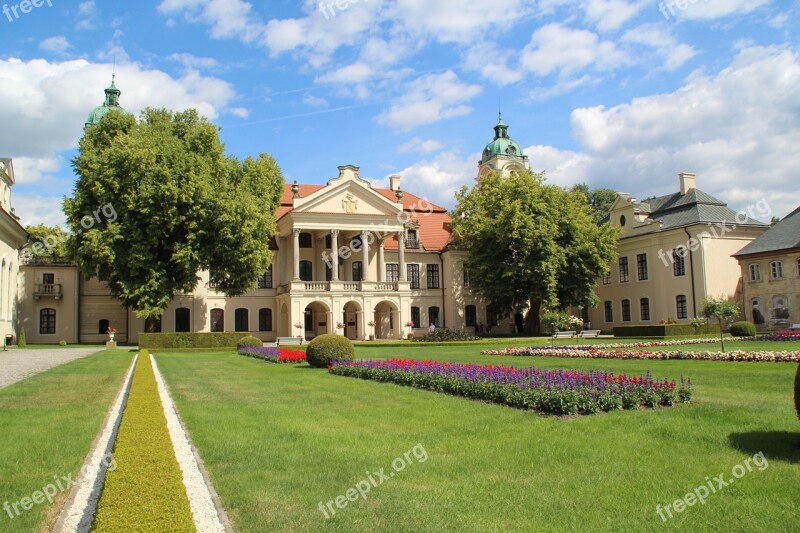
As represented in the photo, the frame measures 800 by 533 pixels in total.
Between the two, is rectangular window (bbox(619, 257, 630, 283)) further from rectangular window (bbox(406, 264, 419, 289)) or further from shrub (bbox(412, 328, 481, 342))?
shrub (bbox(412, 328, 481, 342))

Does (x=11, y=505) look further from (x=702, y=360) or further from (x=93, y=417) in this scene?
(x=702, y=360)

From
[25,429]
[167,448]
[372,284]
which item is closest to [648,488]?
[167,448]

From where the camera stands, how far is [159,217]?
36.0 meters

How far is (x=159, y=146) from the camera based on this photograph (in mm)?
37500

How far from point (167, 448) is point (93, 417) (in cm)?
483

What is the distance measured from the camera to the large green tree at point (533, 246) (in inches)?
1751

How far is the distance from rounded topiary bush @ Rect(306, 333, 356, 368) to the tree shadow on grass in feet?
45.8

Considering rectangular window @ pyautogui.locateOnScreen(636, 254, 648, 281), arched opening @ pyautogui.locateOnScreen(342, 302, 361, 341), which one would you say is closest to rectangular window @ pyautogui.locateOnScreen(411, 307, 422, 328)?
arched opening @ pyautogui.locateOnScreen(342, 302, 361, 341)

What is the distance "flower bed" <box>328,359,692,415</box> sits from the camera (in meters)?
10.1

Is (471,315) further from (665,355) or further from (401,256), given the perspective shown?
(665,355)

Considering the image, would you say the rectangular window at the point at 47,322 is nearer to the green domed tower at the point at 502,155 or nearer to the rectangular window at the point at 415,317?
the rectangular window at the point at 415,317

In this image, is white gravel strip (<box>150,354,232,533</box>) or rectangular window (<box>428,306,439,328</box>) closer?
white gravel strip (<box>150,354,232,533</box>)

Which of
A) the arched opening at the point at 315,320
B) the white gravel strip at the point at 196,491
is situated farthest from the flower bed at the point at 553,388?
the arched opening at the point at 315,320

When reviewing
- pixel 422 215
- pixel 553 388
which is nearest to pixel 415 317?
pixel 422 215
